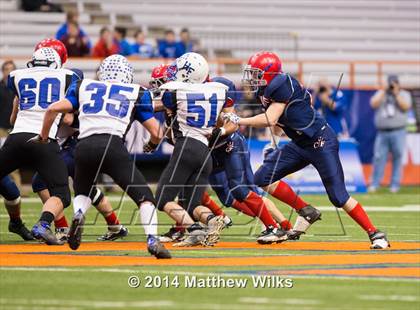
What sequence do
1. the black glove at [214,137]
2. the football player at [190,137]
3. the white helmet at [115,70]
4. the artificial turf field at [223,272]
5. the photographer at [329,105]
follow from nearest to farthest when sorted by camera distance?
1. the artificial turf field at [223,272]
2. the white helmet at [115,70]
3. the football player at [190,137]
4. the black glove at [214,137]
5. the photographer at [329,105]

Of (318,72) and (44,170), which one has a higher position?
(44,170)

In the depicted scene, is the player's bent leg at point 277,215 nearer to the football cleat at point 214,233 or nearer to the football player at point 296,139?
the football player at point 296,139

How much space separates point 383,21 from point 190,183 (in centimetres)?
1629

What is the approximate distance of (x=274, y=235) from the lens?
10070 mm

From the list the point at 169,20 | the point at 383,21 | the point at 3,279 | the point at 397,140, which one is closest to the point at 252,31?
the point at 169,20

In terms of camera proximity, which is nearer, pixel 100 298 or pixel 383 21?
pixel 100 298

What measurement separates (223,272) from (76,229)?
4.74ft

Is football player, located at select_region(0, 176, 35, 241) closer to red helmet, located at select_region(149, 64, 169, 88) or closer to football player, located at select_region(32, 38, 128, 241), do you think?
football player, located at select_region(32, 38, 128, 241)

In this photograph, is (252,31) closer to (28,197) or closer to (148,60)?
(148,60)

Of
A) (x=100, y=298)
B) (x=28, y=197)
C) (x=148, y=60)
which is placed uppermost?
(x=100, y=298)

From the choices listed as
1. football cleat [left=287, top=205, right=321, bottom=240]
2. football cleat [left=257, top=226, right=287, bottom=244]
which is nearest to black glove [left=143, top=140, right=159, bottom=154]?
football cleat [left=257, top=226, right=287, bottom=244]

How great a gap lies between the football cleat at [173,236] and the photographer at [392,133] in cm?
851

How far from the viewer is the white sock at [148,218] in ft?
27.2

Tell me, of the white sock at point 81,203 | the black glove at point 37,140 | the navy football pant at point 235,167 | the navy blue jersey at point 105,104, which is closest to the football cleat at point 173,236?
the navy football pant at point 235,167
